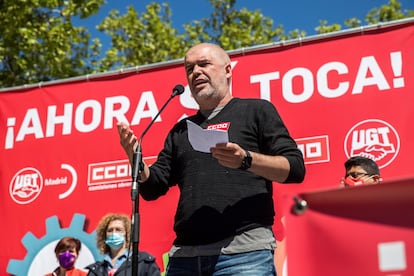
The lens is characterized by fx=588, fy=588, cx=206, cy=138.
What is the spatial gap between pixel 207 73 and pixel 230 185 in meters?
0.52

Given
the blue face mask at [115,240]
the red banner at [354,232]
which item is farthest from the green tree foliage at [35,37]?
the red banner at [354,232]

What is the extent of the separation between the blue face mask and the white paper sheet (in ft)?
7.99

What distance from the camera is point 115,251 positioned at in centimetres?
429

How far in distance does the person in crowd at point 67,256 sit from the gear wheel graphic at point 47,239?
0.18 feet

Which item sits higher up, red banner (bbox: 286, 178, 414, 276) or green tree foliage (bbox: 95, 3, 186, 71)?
green tree foliage (bbox: 95, 3, 186, 71)

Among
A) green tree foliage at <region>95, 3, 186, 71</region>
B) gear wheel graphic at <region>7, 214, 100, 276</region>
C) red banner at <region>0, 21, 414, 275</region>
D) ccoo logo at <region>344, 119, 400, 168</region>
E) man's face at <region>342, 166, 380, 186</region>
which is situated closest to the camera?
man's face at <region>342, 166, 380, 186</region>

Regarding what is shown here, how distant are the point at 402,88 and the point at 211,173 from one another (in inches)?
86.8

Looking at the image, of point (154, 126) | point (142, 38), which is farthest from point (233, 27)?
point (154, 126)

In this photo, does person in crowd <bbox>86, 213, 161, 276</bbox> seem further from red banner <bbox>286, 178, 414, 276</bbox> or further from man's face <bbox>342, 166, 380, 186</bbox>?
red banner <bbox>286, 178, 414, 276</bbox>

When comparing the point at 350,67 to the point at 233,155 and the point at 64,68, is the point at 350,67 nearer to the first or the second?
the point at 233,155

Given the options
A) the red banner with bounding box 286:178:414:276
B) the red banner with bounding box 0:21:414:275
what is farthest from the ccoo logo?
the red banner with bounding box 286:178:414:276

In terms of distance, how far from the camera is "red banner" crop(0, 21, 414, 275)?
397 centimetres

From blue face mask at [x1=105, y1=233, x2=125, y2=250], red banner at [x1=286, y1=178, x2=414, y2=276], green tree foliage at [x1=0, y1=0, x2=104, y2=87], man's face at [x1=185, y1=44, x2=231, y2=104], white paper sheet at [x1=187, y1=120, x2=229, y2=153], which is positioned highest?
green tree foliage at [x1=0, y1=0, x2=104, y2=87]

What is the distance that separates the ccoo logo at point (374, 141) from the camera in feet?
12.7
